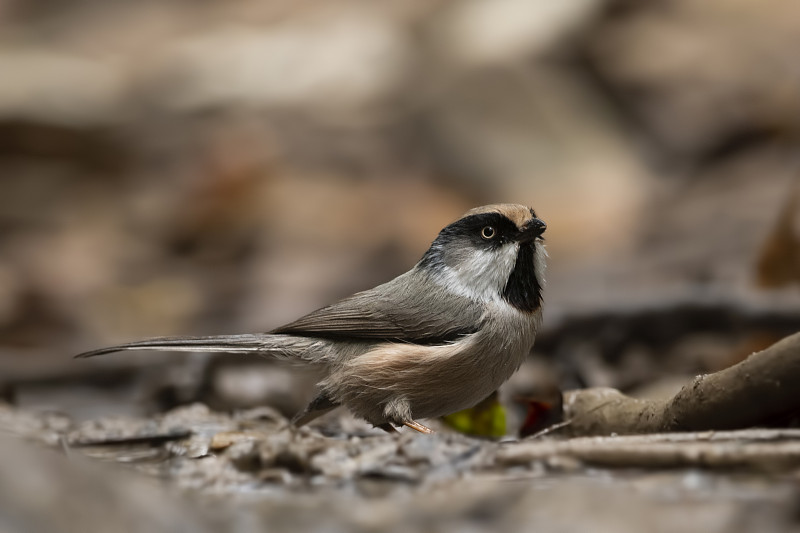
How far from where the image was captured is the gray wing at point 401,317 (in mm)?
4051

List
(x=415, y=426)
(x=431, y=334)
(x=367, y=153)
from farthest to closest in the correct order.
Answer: (x=367, y=153), (x=431, y=334), (x=415, y=426)

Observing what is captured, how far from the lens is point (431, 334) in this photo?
406 centimetres

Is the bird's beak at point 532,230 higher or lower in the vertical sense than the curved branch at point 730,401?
higher

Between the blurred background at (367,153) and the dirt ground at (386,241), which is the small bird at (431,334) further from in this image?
the blurred background at (367,153)

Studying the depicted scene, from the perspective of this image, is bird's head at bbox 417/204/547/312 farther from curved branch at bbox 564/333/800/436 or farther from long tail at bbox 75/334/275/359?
long tail at bbox 75/334/275/359

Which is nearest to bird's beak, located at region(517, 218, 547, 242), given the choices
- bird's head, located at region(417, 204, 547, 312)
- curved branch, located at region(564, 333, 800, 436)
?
bird's head, located at region(417, 204, 547, 312)

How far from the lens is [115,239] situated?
11133 mm

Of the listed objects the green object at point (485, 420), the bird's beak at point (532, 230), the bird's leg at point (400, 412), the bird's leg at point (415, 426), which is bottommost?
the green object at point (485, 420)

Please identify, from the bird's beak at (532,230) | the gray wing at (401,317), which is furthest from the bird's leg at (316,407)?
the bird's beak at (532,230)

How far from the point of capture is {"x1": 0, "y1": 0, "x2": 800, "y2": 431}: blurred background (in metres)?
8.91

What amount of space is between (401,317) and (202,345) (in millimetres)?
892

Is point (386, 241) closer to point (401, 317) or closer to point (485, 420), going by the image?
point (485, 420)

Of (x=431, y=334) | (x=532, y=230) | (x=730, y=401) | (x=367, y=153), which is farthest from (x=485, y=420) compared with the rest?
(x=367, y=153)

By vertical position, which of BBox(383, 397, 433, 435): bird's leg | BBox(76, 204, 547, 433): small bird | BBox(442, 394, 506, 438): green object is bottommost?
BBox(442, 394, 506, 438): green object
